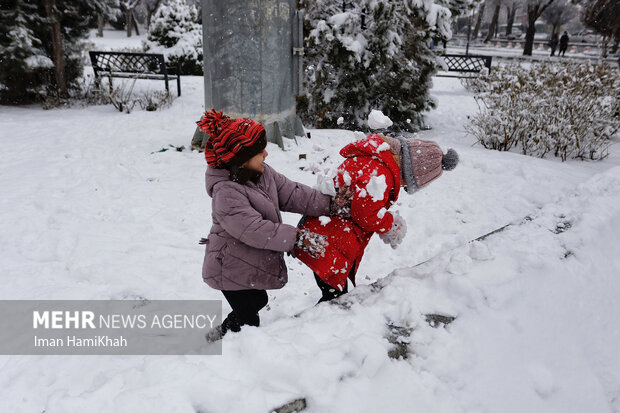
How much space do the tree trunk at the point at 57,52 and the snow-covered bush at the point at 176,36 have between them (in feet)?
15.7

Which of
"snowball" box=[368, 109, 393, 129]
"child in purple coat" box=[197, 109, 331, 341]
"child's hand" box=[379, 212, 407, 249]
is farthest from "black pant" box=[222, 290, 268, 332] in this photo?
"snowball" box=[368, 109, 393, 129]

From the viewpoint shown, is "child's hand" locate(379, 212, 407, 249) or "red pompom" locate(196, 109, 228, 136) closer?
"red pompom" locate(196, 109, 228, 136)

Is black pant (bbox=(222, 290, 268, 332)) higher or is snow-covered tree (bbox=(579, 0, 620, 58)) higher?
snow-covered tree (bbox=(579, 0, 620, 58))

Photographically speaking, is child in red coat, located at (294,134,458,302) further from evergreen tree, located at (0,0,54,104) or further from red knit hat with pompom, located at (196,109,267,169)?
evergreen tree, located at (0,0,54,104)

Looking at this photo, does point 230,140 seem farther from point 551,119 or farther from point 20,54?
point 20,54

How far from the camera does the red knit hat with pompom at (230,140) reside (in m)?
1.97

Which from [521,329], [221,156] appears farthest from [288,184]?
[521,329]

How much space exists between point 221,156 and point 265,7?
14.3 feet

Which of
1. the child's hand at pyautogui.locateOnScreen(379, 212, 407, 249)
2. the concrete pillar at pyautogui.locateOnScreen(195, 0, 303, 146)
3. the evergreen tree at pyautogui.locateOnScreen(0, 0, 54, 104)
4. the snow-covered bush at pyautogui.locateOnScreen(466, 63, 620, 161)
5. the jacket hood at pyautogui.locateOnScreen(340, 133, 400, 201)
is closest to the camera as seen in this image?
the jacket hood at pyautogui.locateOnScreen(340, 133, 400, 201)

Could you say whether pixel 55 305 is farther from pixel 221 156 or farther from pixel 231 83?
pixel 231 83

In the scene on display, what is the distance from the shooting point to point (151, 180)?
5.39m

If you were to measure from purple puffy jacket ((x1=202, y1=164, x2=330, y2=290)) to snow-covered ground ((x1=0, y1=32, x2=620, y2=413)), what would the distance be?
0.25 metres

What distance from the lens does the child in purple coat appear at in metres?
1.99

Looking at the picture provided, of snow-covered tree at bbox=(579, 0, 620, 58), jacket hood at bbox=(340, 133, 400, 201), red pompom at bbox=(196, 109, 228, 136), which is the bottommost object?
jacket hood at bbox=(340, 133, 400, 201)
